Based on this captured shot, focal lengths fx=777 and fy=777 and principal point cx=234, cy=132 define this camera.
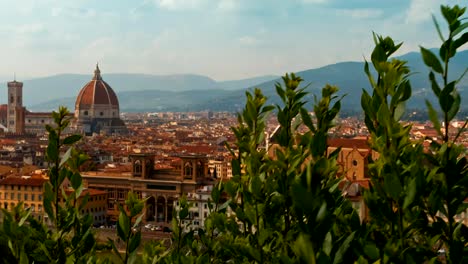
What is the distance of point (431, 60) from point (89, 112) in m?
67.7

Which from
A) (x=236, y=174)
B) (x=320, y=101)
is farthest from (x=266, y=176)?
(x=320, y=101)

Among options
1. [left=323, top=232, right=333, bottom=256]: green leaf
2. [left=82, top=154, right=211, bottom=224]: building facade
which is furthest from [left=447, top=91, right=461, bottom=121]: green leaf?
[left=82, top=154, right=211, bottom=224]: building facade

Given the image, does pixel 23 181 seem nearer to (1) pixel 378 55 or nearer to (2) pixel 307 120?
(2) pixel 307 120

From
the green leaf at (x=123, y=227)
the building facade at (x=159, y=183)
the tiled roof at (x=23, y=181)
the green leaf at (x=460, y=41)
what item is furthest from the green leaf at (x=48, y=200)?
the building facade at (x=159, y=183)

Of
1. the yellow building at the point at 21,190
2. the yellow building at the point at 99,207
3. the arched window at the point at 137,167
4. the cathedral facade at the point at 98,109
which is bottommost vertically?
the yellow building at the point at 99,207

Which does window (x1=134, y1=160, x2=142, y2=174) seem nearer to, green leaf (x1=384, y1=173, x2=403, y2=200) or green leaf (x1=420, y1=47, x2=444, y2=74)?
green leaf (x1=420, y1=47, x2=444, y2=74)

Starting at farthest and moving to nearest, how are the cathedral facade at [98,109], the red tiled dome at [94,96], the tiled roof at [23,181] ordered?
the red tiled dome at [94,96] < the cathedral facade at [98,109] < the tiled roof at [23,181]

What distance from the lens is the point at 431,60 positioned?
169 centimetres

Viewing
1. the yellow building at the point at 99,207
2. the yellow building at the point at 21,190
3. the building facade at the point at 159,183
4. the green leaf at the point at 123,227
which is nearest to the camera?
the green leaf at the point at 123,227

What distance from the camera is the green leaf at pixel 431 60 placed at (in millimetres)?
1674

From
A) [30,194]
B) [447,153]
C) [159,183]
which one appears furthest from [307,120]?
[159,183]

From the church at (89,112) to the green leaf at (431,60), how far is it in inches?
2571

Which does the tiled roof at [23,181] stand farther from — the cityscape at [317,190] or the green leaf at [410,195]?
the green leaf at [410,195]

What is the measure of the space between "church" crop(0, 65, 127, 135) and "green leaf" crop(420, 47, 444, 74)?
214ft
